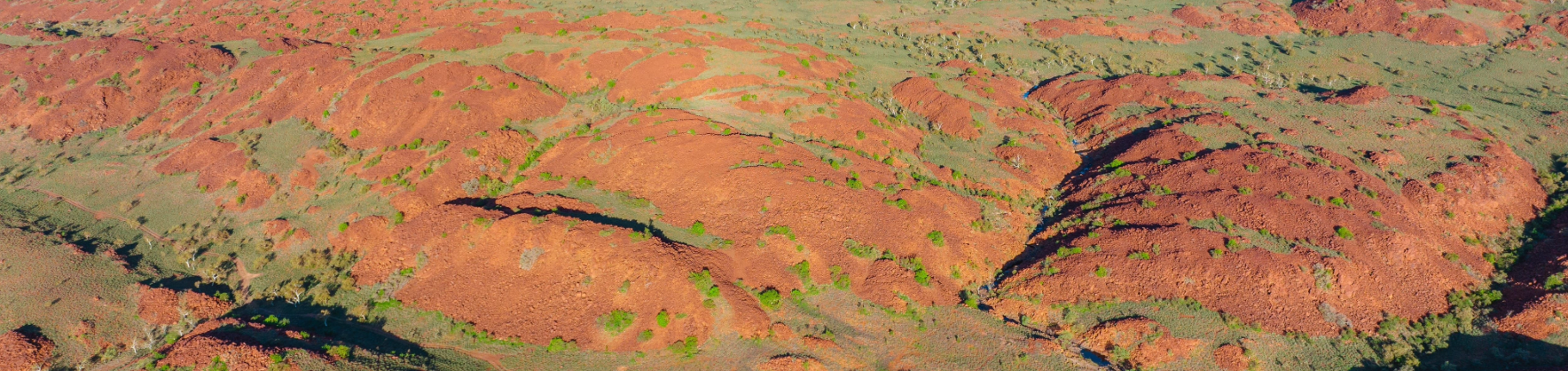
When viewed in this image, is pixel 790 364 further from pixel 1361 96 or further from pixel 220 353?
pixel 1361 96

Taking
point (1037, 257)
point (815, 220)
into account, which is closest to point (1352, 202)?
point (1037, 257)

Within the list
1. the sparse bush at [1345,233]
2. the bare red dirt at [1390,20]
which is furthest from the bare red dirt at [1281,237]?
the bare red dirt at [1390,20]

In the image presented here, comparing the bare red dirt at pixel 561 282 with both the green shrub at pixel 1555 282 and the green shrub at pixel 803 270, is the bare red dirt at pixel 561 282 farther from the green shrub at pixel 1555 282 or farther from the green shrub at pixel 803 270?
the green shrub at pixel 1555 282

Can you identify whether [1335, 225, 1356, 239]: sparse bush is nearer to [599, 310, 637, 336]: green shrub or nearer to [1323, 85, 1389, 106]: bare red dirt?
[1323, 85, 1389, 106]: bare red dirt

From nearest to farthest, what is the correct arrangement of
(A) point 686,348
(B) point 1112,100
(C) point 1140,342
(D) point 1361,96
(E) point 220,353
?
1. (E) point 220,353
2. (A) point 686,348
3. (C) point 1140,342
4. (D) point 1361,96
5. (B) point 1112,100

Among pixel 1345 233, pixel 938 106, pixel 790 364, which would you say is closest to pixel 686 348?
pixel 790 364
